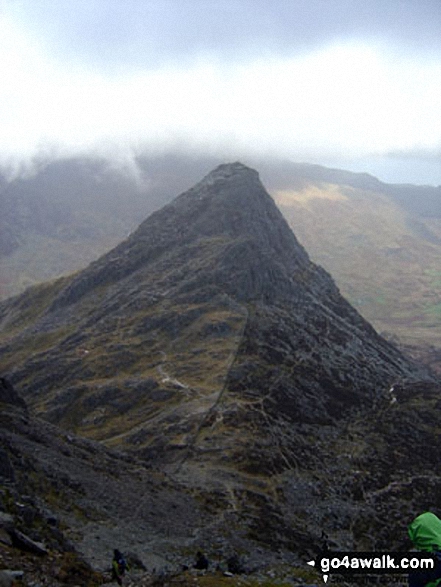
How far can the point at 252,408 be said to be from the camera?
14012 cm

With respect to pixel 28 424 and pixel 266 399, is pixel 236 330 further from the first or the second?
pixel 28 424

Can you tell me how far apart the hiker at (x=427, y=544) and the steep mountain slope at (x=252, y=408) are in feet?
228

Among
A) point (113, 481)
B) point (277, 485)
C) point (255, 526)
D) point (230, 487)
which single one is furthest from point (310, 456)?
point (113, 481)

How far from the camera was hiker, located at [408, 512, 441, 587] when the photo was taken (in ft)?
40.9

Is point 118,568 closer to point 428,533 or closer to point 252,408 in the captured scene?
point 428,533

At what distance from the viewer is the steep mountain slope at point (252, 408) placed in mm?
107062

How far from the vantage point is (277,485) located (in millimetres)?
113812

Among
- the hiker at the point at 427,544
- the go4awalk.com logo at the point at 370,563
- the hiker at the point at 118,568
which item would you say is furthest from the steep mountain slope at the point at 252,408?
the hiker at the point at 427,544

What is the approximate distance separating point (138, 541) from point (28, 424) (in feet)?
105

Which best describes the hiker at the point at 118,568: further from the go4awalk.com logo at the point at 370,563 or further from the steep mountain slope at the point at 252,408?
the steep mountain slope at the point at 252,408

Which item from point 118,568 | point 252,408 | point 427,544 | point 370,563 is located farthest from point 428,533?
point 252,408

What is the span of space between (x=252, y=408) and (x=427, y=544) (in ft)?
425

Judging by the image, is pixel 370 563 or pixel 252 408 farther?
pixel 252 408

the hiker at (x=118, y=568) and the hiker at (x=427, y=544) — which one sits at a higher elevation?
the hiker at (x=427, y=544)
